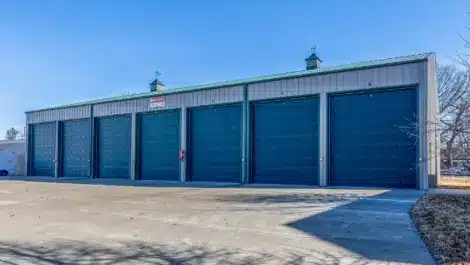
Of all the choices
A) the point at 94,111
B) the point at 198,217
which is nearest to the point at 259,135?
the point at 198,217

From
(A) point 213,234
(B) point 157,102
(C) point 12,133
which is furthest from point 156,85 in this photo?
(C) point 12,133

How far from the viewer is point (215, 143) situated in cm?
2444

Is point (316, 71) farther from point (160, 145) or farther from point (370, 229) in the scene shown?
point (370, 229)

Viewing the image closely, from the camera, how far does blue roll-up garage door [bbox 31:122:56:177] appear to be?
113 feet

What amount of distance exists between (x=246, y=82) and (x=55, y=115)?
66.9ft

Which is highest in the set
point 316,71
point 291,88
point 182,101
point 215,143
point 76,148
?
point 316,71

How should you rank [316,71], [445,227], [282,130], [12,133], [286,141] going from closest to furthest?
[445,227] → [316,71] → [286,141] → [282,130] → [12,133]

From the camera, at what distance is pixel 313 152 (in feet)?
68.3

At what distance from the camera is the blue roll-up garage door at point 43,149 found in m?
34.3

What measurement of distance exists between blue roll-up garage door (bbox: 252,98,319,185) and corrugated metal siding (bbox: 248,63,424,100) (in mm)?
582

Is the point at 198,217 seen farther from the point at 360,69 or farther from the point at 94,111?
the point at 94,111

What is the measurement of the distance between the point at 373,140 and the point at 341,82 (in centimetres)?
346

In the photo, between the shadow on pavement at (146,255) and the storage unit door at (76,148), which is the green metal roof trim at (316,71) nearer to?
the storage unit door at (76,148)

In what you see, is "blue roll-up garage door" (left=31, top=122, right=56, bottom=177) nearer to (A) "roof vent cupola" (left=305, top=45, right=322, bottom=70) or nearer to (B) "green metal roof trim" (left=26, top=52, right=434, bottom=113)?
(B) "green metal roof trim" (left=26, top=52, right=434, bottom=113)
